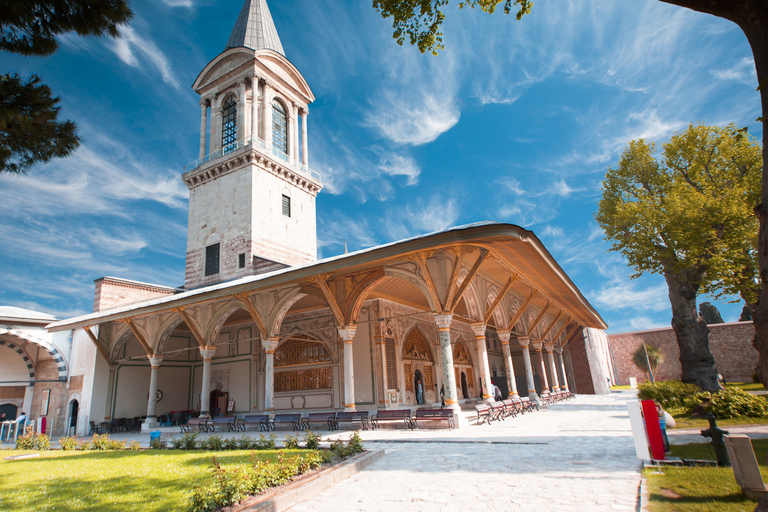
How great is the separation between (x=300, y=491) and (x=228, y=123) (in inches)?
1063

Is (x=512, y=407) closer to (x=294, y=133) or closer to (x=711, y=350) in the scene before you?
(x=294, y=133)

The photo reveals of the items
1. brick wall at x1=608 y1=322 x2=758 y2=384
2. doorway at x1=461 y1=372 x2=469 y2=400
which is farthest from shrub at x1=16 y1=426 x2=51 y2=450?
brick wall at x1=608 y1=322 x2=758 y2=384

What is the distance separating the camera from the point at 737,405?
9.87 m

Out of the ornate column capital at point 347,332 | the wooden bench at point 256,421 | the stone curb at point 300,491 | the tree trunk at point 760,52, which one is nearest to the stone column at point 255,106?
the ornate column capital at point 347,332

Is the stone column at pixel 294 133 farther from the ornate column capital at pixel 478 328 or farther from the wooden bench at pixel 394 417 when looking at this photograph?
the wooden bench at pixel 394 417

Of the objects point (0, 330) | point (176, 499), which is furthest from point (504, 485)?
point (0, 330)

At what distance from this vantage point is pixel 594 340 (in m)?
31.0

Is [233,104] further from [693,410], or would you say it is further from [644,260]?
[693,410]

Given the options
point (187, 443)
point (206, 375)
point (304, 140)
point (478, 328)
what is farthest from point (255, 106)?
point (187, 443)

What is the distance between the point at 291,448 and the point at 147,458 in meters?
2.69

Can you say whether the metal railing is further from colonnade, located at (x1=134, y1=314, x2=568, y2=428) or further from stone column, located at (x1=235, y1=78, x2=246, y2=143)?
colonnade, located at (x1=134, y1=314, x2=568, y2=428)

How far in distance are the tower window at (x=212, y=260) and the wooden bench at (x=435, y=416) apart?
663 inches

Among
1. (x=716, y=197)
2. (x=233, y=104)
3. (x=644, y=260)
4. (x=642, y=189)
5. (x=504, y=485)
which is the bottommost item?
(x=504, y=485)

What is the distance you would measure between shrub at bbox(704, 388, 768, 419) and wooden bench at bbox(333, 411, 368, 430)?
831 centimetres
